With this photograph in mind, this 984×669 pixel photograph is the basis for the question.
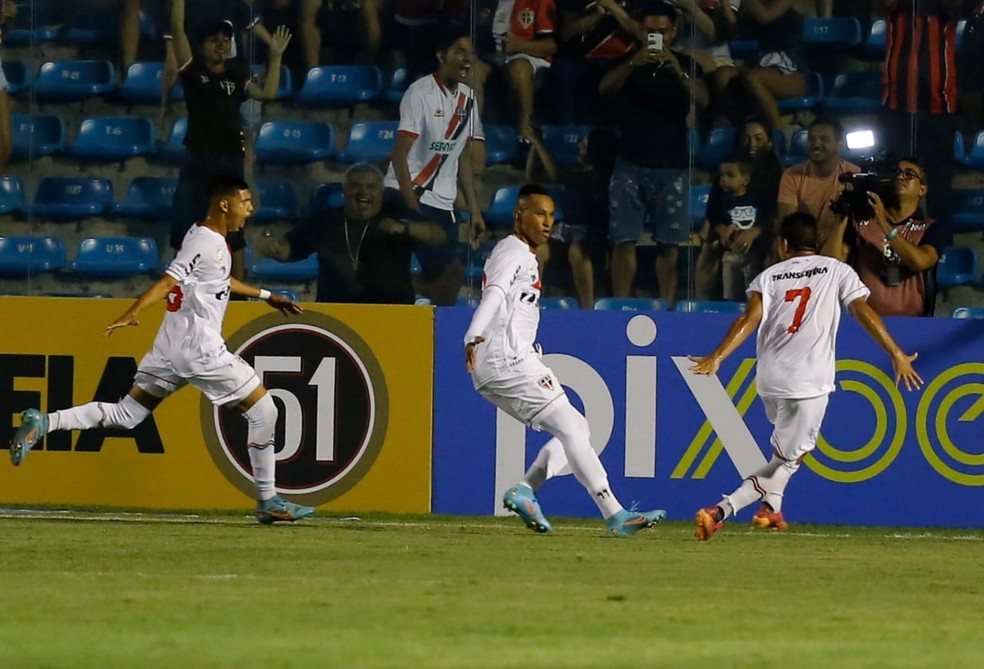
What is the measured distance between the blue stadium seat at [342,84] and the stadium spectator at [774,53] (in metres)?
2.74

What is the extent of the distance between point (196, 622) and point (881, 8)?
873 centimetres

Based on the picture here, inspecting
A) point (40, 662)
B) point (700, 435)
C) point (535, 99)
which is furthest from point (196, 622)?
point (535, 99)

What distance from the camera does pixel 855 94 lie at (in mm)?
13805

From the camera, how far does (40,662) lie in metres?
5.91

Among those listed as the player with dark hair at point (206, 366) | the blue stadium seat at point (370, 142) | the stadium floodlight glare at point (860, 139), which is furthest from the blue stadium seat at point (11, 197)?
the stadium floodlight glare at point (860, 139)

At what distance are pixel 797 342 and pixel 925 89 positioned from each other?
3399 millimetres

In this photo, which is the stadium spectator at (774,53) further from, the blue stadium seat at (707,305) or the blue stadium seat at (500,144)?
the blue stadium seat at (500,144)

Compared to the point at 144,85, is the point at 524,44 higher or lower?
higher

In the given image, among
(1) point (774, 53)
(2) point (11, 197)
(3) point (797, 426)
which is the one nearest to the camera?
(3) point (797, 426)

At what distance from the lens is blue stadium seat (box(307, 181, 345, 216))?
1380 cm

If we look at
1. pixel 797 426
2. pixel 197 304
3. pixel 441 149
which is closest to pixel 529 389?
pixel 797 426

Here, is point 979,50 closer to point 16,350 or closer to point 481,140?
point 481,140

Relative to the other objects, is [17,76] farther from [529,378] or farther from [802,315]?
[802,315]

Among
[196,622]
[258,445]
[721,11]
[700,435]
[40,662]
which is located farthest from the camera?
[721,11]
